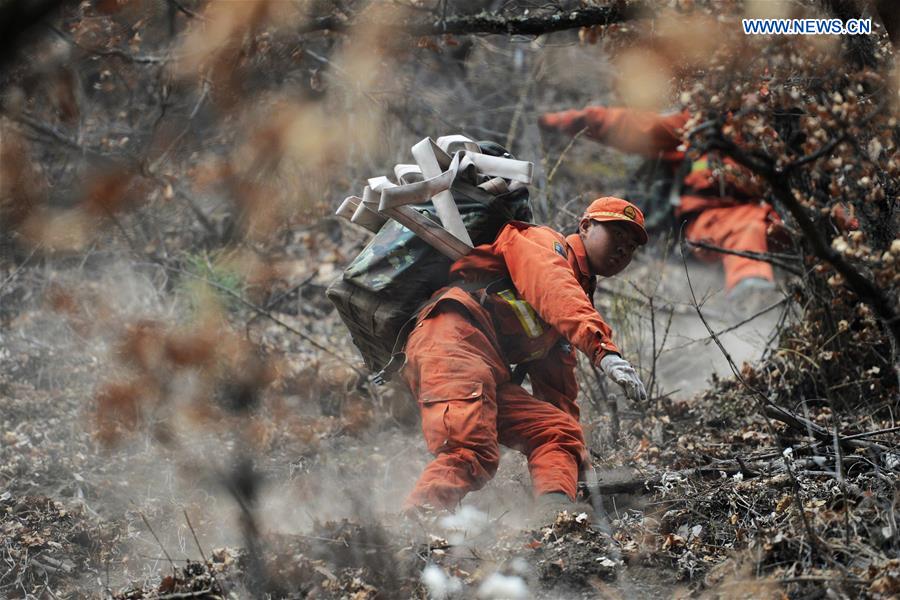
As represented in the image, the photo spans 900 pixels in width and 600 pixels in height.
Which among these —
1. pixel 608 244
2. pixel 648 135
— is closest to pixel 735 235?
pixel 648 135

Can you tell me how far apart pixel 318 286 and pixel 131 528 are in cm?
332

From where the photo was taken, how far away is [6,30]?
187cm

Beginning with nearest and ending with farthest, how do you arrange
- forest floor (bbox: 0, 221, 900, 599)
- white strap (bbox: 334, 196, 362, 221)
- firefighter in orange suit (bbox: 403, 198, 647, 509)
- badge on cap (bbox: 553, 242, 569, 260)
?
forest floor (bbox: 0, 221, 900, 599), firefighter in orange suit (bbox: 403, 198, 647, 509), badge on cap (bbox: 553, 242, 569, 260), white strap (bbox: 334, 196, 362, 221)

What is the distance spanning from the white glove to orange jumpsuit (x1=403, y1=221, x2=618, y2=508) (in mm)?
90

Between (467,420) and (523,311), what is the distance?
58 centimetres

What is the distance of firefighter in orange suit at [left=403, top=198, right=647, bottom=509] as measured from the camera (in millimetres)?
4289

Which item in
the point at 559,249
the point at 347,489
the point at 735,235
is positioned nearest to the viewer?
the point at 559,249

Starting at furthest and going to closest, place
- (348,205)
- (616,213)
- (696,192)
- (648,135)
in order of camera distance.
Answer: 1. (696,192)
2. (648,135)
3. (348,205)
4. (616,213)

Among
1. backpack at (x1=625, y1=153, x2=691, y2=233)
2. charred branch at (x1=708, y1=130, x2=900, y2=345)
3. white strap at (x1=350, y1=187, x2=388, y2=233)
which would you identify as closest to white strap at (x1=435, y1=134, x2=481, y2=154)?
white strap at (x1=350, y1=187, x2=388, y2=233)

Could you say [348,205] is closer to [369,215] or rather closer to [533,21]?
[369,215]

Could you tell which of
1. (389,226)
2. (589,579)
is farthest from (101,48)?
(589,579)

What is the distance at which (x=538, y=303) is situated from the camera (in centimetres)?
434

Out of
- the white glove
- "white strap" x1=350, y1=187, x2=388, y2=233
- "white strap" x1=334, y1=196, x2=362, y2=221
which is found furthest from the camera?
"white strap" x1=334, y1=196, x2=362, y2=221

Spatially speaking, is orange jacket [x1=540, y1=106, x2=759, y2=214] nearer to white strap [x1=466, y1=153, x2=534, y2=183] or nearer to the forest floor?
the forest floor
